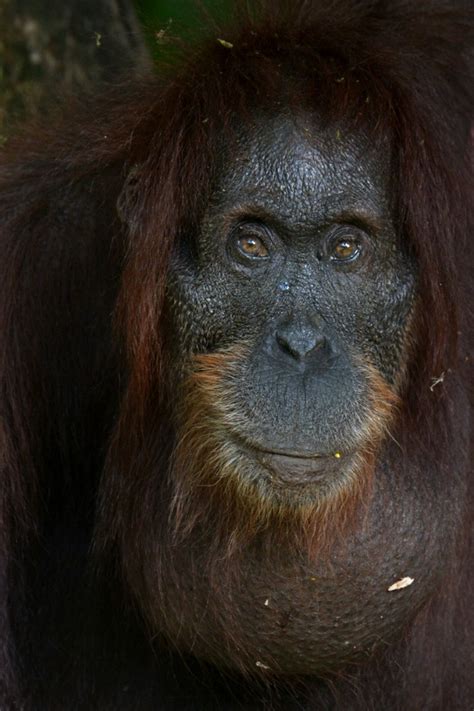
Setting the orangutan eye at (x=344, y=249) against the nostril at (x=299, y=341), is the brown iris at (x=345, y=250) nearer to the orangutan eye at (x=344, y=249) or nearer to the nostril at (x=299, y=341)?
the orangutan eye at (x=344, y=249)

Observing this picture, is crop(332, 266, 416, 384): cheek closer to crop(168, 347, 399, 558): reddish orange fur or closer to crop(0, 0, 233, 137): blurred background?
crop(168, 347, 399, 558): reddish orange fur

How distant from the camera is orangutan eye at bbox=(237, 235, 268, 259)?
3.14 metres


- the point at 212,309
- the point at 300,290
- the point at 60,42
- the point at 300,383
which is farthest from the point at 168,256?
the point at 60,42

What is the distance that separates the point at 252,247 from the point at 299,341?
0.29 m

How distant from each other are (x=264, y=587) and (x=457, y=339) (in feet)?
2.55

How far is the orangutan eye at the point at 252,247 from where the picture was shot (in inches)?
124

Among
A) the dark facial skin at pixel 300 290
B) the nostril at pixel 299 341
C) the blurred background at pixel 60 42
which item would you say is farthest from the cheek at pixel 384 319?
the blurred background at pixel 60 42

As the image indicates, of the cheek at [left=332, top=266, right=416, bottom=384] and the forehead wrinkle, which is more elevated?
the forehead wrinkle

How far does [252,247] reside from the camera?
124 inches

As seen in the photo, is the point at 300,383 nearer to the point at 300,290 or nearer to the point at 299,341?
the point at 299,341

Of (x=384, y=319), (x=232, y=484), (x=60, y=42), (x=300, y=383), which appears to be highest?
(x=60, y=42)

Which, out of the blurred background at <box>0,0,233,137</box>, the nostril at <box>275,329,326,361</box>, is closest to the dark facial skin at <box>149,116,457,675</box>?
the nostril at <box>275,329,326,361</box>

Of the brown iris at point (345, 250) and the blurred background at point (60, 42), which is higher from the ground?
the blurred background at point (60, 42)

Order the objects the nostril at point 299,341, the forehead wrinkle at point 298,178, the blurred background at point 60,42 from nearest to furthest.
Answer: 1. the nostril at point 299,341
2. the forehead wrinkle at point 298,178
3. the blurred background at point 60,42
